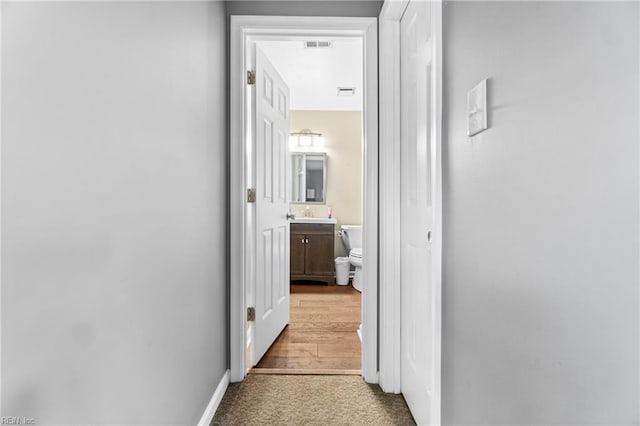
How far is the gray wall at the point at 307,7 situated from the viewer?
2.02 m

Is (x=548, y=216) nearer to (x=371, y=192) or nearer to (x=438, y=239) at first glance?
(x=438, y=239)

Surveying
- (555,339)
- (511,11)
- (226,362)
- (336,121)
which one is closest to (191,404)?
(226,362)

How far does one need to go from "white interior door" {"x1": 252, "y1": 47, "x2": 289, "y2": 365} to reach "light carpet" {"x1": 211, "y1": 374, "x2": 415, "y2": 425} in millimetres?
333

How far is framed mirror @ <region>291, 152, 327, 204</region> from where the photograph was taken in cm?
509

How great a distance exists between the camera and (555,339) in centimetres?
65

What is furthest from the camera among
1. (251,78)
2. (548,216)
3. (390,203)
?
(251,78)

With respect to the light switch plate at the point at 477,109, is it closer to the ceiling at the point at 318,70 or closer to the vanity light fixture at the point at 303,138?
the ceiling at the point at 318,70

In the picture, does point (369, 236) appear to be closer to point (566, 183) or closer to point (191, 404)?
point (191, 404)

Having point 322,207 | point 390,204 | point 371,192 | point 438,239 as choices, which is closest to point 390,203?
point 390,204

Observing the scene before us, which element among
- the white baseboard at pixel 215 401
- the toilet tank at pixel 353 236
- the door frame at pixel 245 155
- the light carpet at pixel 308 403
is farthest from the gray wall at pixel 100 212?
the toilet tank at pixel 353 236

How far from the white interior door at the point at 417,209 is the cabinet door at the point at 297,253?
2.63 meters

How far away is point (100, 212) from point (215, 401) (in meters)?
1.28

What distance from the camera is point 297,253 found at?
4.48 metres

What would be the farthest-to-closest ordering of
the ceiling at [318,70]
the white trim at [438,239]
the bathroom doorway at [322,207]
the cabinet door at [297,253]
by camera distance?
the cabinet door at [297,253] < the ceiling at [318,70] < the bathroom doorway at [322,207] < the white trim at [438,239]
